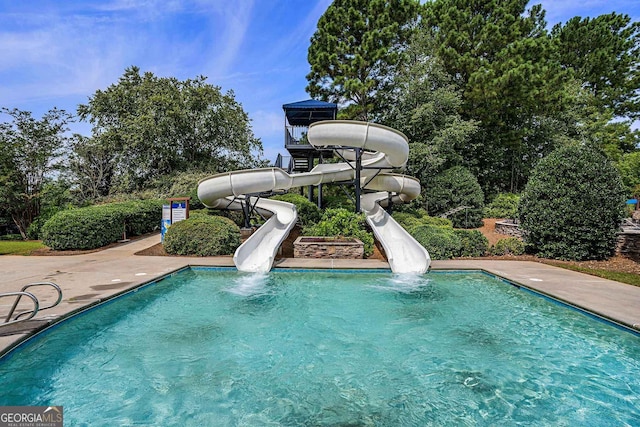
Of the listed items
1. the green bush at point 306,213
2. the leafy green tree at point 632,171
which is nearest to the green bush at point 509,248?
the green bush at point 306,213

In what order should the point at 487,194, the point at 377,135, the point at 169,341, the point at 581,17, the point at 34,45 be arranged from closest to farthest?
the point at 169,341 → the point at 34,45 → the point at 377,135 → the point at 487,194 → the point at 581,17

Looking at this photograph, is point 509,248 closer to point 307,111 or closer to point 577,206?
point 577,206

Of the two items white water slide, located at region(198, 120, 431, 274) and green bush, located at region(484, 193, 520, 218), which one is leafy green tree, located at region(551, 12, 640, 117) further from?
white water slide, located at region(198, 120, 431, 274)

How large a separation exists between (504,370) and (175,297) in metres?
5.51

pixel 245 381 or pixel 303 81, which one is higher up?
pixel 303 81

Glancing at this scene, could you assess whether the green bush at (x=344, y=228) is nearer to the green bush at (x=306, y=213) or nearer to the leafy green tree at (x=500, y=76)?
the green bush at (x=306, y=213)

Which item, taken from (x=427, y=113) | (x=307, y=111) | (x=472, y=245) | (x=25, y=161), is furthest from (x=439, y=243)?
(x=25, y=161)

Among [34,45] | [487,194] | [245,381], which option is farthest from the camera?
[487,194]

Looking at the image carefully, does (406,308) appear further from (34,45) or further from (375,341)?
(34,45)

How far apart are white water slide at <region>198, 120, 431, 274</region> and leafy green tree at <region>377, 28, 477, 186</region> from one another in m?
5.76

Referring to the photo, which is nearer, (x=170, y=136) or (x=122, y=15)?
(x=122, y=15)

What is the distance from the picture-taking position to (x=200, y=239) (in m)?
9.99

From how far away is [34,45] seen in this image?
26.0ft

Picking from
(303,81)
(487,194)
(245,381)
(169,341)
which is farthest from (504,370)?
(303,81)
